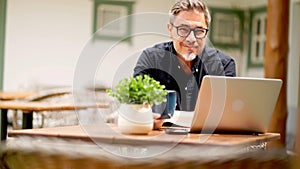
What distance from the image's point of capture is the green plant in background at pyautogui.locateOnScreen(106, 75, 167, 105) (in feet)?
4.67

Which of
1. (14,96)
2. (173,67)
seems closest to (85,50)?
(173,67)

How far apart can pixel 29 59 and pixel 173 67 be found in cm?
516

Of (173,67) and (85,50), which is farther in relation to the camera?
(173,67)

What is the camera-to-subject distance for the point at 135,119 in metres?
1.58

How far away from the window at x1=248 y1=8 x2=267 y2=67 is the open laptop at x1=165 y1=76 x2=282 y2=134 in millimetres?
5847

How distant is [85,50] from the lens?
989 mm

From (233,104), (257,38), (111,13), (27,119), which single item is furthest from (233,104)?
(257,38)

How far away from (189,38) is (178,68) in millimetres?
205

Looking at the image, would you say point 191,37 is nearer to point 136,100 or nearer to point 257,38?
point 136,100

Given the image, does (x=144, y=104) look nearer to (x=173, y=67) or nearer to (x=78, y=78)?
(x=78, y=78)

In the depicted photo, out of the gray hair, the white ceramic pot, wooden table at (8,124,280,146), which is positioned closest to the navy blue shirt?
the gray hair

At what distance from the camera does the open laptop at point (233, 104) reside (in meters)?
1.69

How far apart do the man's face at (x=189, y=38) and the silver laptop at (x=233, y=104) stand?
23 centimetres

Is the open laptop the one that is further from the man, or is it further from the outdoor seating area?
the man
